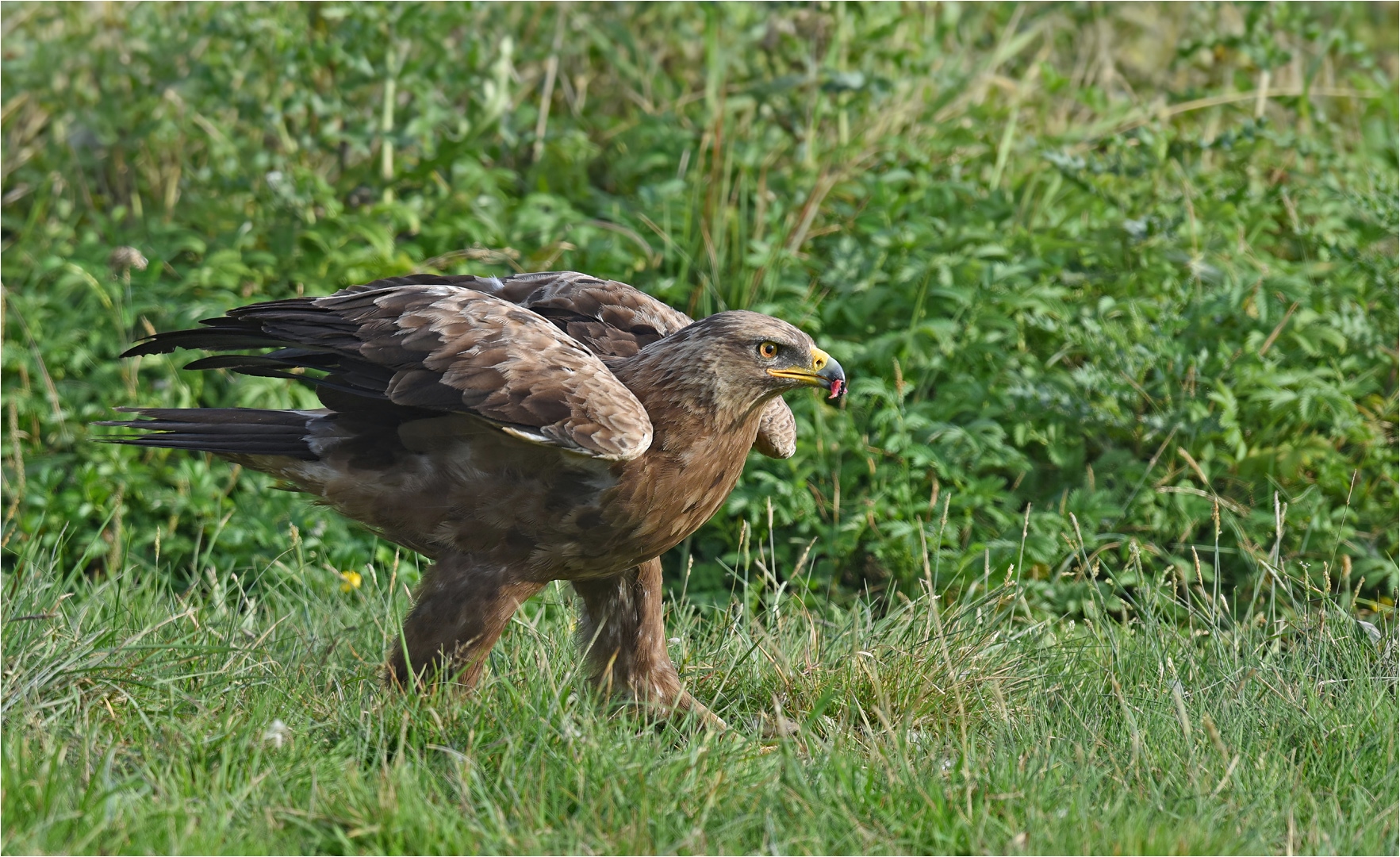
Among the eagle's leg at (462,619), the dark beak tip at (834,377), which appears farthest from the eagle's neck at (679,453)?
the eagle's leg at (462,619)

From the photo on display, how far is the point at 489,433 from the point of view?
354cm

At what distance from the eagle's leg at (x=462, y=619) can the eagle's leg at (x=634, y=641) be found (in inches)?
15.3

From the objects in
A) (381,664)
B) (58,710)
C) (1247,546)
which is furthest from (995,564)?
(58,710)

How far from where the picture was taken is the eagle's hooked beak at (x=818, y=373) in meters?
3.53

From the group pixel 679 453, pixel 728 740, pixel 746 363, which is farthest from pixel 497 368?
pixel 728 740

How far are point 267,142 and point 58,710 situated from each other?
13.2 feet

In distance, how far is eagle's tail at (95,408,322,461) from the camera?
3797 millimetres

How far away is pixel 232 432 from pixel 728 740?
1.58 metres

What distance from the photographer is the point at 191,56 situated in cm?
674

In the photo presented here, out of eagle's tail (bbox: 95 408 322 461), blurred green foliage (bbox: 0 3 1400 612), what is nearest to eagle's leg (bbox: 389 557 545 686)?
eagle's tail (bbox: 95 408 322 461)

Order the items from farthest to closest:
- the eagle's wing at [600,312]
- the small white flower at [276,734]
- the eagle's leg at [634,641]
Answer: the eagle's wing at [600,312] < the eagle's leg at [634,641] < the small white flower at [276,734]

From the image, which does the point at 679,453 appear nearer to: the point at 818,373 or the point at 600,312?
the point at 818,373

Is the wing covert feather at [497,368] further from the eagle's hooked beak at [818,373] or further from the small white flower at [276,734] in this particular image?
the small white flower at [276,734]

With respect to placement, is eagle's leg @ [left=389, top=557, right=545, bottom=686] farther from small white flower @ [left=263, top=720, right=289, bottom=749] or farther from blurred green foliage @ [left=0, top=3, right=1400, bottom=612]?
blurred green foliage @ [left=0, top=3, right=1400, bottom=612]
